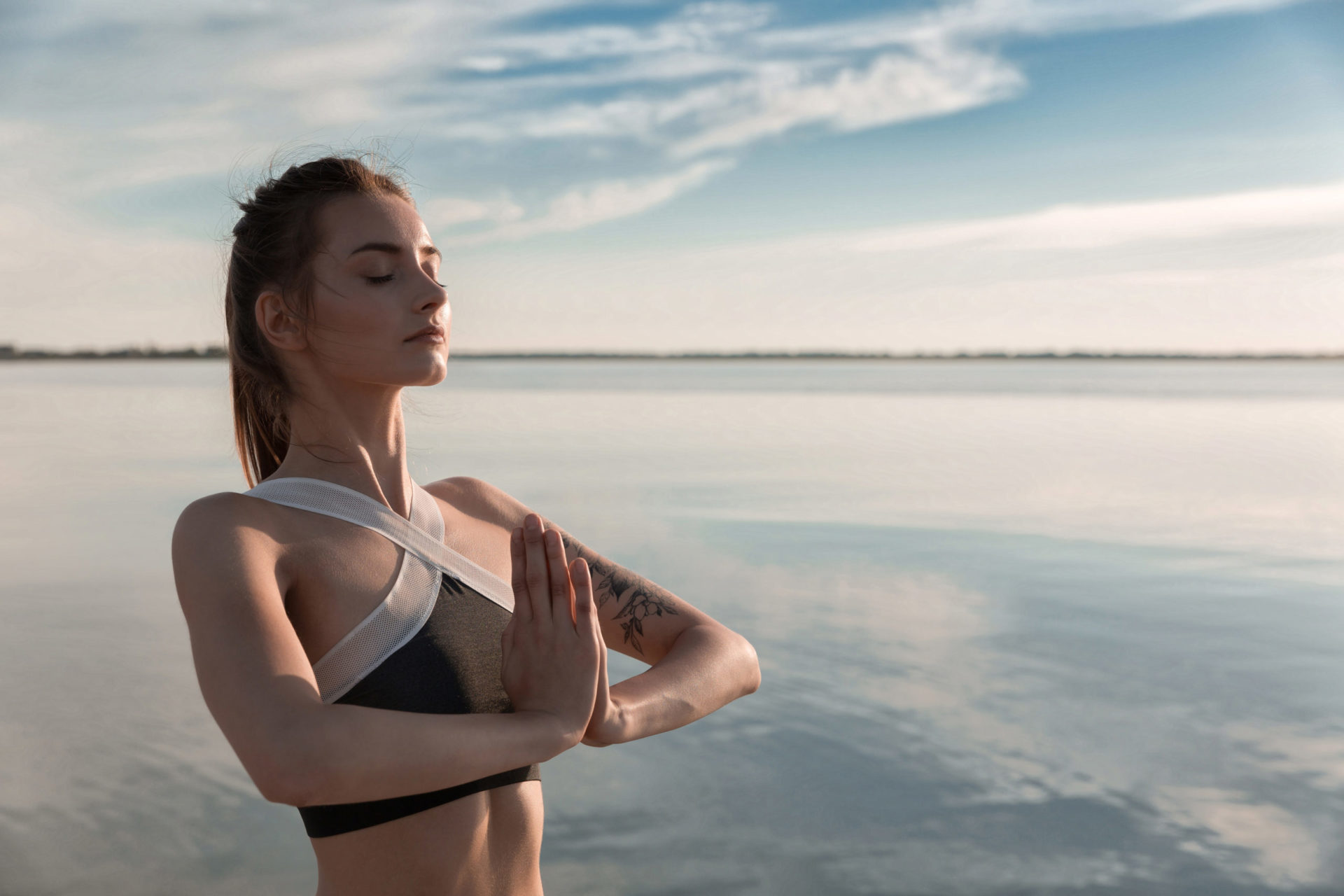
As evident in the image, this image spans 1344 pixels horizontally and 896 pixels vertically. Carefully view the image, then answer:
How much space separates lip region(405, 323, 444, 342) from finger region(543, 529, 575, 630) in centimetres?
47

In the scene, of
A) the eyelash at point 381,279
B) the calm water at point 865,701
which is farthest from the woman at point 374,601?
the calm water at point 865,701

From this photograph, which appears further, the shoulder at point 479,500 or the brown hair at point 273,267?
the shoulder at point 479,500

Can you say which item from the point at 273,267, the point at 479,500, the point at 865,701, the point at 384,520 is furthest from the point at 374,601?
the point at 865,701

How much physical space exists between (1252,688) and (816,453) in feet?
41.8

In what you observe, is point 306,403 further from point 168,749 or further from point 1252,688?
point 1252,688

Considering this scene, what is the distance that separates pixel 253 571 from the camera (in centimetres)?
172

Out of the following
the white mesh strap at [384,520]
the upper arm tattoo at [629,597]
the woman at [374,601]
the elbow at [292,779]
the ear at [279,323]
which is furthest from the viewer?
the upper arm tattoo at [629,597]

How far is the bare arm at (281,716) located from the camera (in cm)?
158

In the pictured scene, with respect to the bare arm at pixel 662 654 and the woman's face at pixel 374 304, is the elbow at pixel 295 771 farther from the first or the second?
the woman's face at pixel 374 304

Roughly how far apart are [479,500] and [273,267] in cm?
72

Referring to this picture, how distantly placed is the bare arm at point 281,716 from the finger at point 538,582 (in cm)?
20

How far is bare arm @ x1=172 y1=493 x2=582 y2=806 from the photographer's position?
5.17 feet

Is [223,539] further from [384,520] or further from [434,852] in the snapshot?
[434,852]

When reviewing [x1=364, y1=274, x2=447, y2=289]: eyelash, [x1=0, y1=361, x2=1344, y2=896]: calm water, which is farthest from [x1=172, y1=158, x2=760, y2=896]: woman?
[x1=0, y1=361, x2=1344, y2=896]: calm water
